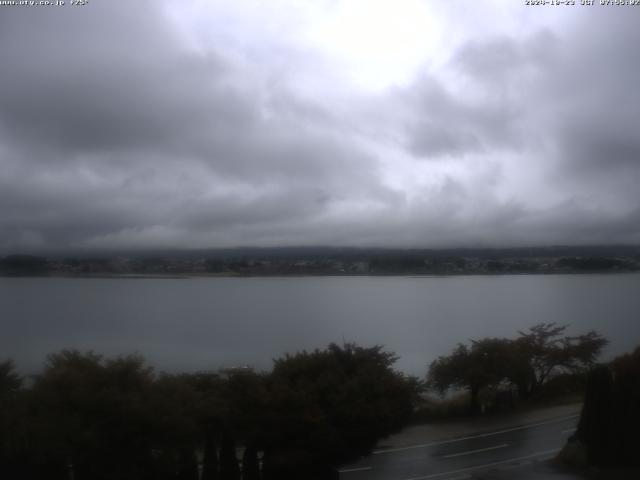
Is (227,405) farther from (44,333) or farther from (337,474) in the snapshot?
(44,333)

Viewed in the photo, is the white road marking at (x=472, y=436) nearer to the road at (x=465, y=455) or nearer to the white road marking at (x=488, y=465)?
the road at (x=465, y=455)

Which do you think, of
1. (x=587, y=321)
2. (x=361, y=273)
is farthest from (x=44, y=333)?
(x=587, y=321)

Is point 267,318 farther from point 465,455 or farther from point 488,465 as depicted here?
point 488,465

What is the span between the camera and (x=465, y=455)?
1883cm

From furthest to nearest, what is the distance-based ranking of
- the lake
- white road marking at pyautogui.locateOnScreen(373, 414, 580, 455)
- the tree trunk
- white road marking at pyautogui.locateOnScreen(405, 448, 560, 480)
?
the lake → the tree trunk → white road marking at pyautogui.locateOnScreen(373, 414, 580, 455) → white road marking at pyautogui.locateOnScreen(405, 448, 560, 480)

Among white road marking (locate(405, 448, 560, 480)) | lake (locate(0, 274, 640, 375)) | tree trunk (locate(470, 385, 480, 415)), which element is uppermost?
lake (locate(0, 274, 640, 375))

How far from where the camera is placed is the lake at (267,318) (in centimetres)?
3706

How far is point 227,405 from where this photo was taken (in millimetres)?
15273

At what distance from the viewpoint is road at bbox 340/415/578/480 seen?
16.8m

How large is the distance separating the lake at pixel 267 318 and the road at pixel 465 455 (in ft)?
42.7

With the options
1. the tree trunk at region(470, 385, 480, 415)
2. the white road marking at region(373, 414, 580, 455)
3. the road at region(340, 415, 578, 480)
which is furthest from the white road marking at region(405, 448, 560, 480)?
the tree trunk at region(470, 385, 480, 415)

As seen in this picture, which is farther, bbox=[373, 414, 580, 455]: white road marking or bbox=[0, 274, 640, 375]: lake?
bbox=[0, 274, 640, 375]: lake

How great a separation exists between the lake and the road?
1303 cm

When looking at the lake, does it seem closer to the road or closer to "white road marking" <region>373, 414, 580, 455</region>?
"white road marking" <region>373, 414, 580, 455</region>
